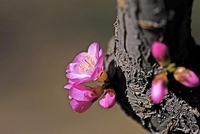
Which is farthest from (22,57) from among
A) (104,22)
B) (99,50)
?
(99,50)

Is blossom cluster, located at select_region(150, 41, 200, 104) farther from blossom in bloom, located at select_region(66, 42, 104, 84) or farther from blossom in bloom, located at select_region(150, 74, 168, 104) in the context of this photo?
blossom in bloom, located at select_region(66, 42, 104, 84)

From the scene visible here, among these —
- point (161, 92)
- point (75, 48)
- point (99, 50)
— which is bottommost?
point (161, 92)

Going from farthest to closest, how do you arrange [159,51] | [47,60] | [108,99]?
1. [47,60]
2. [108,99]
3. [159,51]

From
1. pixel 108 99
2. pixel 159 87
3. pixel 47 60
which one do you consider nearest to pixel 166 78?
pixel 159 87

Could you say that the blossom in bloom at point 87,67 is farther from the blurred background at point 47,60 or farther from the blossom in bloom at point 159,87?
the blurred background at point 47,60

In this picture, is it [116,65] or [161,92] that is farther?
[116,65]

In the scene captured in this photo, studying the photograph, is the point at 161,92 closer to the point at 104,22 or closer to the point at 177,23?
the point at 177,23

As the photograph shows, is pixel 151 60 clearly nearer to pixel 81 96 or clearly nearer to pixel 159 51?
pixel 159 51
